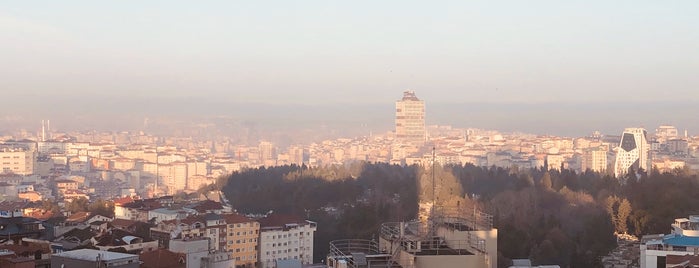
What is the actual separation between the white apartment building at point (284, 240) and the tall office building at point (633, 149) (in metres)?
26.9

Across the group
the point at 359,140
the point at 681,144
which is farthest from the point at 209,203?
the point at 681,144

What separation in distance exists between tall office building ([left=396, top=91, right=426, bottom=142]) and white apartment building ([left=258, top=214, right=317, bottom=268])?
33852 millimetres

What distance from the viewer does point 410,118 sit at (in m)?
56.1

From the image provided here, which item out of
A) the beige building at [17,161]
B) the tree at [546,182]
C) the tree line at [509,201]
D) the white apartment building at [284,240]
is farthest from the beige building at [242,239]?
the beige building at [17,161]

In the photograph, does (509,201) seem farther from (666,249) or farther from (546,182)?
(666,249)

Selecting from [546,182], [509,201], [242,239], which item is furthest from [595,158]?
[242,239]

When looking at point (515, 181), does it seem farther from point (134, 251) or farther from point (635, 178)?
point (134, 251)

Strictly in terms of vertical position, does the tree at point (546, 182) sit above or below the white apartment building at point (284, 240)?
above

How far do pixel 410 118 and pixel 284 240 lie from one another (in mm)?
A: 36234

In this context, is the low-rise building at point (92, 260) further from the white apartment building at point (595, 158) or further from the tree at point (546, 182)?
the white apartment building at point (595, 158)

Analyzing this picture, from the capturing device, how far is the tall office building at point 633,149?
44500mm

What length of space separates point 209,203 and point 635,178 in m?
12.2

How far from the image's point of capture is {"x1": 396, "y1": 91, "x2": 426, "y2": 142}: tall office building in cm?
5538

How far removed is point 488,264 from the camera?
22.3ft
